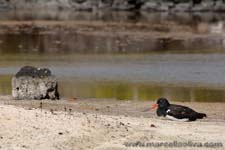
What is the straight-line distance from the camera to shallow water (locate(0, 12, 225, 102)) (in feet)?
68.0

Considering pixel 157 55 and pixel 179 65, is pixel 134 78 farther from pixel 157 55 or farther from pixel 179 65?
pixel 157 55

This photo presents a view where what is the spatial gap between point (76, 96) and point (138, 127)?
7259mm

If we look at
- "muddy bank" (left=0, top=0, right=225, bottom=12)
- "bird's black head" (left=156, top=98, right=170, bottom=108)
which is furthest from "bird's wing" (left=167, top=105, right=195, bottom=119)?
"muddy bank" (left=0, top=0, right=225, bottom=12)

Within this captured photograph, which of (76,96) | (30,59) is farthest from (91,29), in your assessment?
(76,96)

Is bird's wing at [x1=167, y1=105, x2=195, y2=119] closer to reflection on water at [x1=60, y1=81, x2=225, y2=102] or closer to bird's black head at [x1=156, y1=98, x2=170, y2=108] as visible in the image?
bird's black head at [x1=156, y1=98, x2=170, y2=108]

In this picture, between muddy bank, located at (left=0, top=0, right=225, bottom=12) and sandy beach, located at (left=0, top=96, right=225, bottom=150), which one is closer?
sandy beach, located at (left=0, top=96, right=225, bottom=150)

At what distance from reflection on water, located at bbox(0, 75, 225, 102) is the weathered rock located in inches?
83.4

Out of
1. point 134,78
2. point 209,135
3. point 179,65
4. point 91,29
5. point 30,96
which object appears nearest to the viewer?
point 209,135

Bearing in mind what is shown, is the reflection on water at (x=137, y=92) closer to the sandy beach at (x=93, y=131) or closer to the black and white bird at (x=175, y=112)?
the black and white bird at (x=175, y=112)

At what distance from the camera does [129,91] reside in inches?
822

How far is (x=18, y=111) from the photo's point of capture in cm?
1226

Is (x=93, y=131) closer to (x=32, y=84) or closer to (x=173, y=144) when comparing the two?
(x=173, y=144)

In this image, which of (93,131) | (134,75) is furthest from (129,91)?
(93,131)

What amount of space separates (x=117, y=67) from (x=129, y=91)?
549 cm
